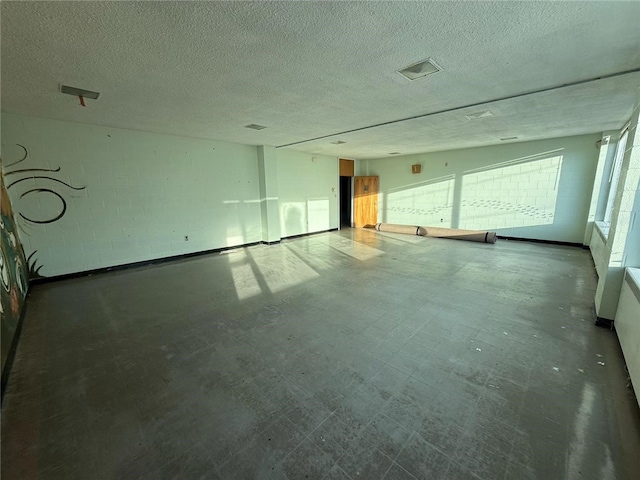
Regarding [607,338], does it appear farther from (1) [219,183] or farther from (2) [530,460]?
(1) [219,183]

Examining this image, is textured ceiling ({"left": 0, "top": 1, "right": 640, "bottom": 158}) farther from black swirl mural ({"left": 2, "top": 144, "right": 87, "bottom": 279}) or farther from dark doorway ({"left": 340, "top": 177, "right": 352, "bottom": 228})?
dark doorway ({"left": 340, "top": 177, "right": 352, "bottom": 228})

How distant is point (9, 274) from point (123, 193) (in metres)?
2.15

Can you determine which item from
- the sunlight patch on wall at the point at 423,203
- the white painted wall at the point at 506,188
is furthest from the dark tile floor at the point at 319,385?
the sunlight patch on wall at the point at 423,203

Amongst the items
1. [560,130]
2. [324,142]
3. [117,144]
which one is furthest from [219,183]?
[560,130]

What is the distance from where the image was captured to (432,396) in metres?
1.80

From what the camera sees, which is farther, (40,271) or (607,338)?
(40,271)

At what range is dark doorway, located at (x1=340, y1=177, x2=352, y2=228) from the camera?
1003cm

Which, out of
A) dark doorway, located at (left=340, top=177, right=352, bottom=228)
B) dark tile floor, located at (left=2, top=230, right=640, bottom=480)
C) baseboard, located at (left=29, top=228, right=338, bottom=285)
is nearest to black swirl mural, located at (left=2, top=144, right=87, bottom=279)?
baseboard, located at (left=29, top=228, right=338, bottom=285)

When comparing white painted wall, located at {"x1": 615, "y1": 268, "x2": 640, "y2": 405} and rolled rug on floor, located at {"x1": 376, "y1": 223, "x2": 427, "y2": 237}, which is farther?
rolled rug on floor, located at {"x1": 376, "y1": 223, "x2": 427, "y2": 237}

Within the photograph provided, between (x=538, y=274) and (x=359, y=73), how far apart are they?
4.16 metres

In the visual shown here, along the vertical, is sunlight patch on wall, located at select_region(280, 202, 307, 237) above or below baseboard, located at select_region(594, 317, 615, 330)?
above

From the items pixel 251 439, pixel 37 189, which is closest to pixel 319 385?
pixel 251 439

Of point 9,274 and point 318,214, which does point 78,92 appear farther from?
point 318,214

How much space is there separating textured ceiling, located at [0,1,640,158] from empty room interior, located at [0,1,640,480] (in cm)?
2
